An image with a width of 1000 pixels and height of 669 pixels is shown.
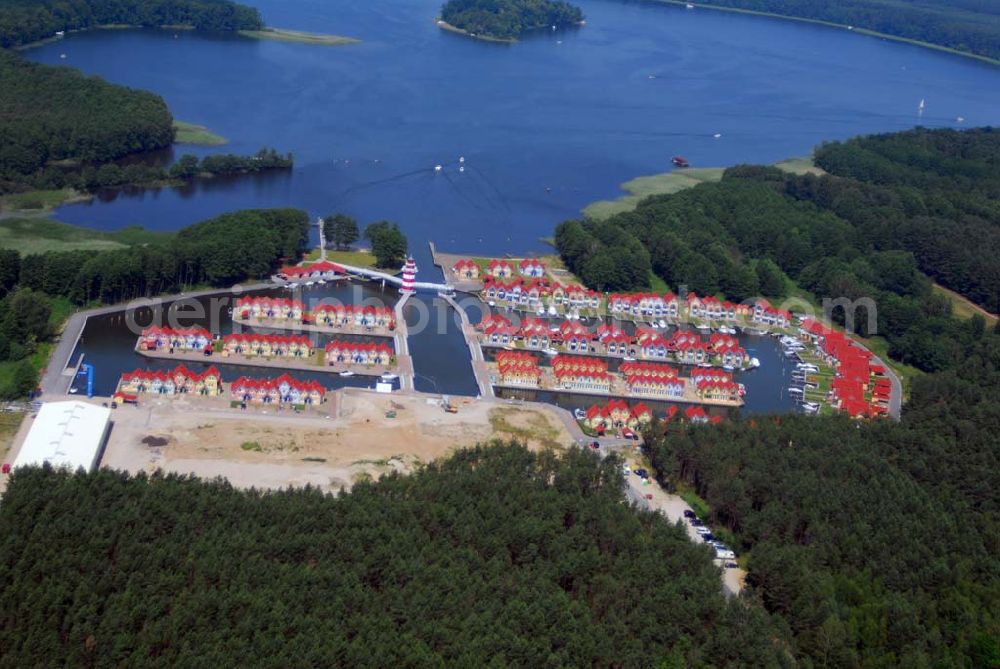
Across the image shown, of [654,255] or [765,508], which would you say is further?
[654,255]

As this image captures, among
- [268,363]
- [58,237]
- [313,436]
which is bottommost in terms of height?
[268,363]

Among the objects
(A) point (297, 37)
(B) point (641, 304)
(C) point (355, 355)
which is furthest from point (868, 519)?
(A) point (297, 37)

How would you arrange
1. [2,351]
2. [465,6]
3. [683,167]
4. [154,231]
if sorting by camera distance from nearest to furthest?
[2,351] < [154,231] < [683,167] < [465,6]

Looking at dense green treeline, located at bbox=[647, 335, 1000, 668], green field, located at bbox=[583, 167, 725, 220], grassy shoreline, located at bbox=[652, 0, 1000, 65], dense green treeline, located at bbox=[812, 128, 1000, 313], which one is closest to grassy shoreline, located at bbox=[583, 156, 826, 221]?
green field, located at bbox=[583, 167, 725, 220]

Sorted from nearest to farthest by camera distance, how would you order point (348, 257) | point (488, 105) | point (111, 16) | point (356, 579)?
point (356, 579) → point (348, 257) → point (488, 105) → point (111, 16)

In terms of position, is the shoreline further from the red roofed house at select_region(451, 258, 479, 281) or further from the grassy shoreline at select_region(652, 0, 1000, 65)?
the red roofed house at select_region(451, 258, 479, 281)

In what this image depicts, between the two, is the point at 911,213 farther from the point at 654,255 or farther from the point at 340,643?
the point at 340,643

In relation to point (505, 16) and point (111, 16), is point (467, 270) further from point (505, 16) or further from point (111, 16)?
point (505, 16)

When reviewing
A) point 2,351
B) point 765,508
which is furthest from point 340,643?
point 2,351
